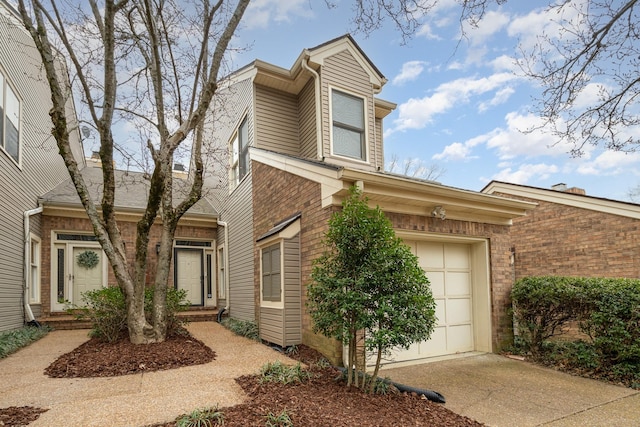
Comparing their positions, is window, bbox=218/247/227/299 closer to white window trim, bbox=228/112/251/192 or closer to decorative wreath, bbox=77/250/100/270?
white window trim, bbox=228/112/251/192

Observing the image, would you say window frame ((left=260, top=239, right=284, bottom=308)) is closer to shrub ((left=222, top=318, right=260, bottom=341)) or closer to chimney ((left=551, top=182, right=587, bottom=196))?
shrub ((left=222, top=318, right=260, bottom=341))

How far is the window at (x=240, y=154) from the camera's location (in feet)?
31.9

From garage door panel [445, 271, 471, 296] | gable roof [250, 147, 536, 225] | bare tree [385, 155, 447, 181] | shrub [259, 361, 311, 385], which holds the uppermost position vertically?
bare tree [385, 155, 447, 181]

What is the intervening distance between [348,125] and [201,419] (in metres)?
7.02

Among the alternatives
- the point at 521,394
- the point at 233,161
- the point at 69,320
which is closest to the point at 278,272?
the point at 521,394

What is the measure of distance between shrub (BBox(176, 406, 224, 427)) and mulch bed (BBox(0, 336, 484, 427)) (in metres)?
0.06

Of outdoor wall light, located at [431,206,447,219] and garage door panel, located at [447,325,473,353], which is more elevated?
outdoor wall light, located at [431,206,447,219]

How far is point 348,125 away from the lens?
350 inches

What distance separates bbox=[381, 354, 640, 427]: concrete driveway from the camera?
12.6 feet

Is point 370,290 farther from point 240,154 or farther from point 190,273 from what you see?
point 190,273

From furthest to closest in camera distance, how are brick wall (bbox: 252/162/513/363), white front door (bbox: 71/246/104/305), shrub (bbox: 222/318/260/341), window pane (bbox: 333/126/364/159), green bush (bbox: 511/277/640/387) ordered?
white front door (bbox: 71/246/104/305) → window pane (bbox: 333/126/364/159) → shrub (bbox: 222/318/260/341) → brick wall (bbox: 252/162/513/363) → green bush (bbox: 511/277/640/387)

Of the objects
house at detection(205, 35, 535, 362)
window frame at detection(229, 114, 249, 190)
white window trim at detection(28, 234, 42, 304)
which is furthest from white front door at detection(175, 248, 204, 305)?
white window trim at detection(28, 234, 42, 304)

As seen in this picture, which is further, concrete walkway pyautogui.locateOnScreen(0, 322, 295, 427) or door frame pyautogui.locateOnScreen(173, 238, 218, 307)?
door frame pyautogui.locateOnScreen(173, 238, 218, 307)

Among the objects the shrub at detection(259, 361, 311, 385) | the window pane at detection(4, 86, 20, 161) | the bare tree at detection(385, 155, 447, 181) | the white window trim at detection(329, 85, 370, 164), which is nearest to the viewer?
the shrub at detection(259, 361, 311, 385)
